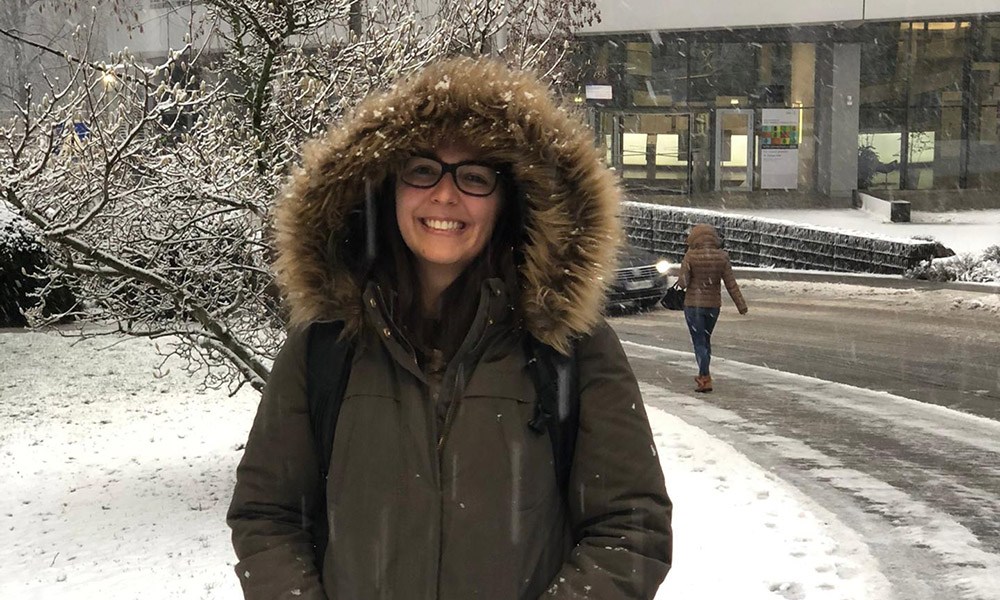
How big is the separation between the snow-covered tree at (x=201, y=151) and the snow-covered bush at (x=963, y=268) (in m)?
13.9

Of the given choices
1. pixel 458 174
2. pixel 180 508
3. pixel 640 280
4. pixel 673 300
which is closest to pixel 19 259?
pixel 180 508

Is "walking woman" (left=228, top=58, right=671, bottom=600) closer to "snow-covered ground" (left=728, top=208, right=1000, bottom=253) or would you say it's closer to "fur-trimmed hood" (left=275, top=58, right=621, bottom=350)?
"fur-trimmed hood" (left=275, top=58, right=621, bottom=350)

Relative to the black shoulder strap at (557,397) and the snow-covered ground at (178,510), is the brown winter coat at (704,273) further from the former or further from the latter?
the black shoulder strap at (557,397)

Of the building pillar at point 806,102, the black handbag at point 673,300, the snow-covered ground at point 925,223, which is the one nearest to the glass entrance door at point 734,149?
the building pillar at point 806,102

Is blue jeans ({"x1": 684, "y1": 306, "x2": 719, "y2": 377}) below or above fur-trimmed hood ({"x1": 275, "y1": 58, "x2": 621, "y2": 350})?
below

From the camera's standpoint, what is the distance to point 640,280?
53.1 feet

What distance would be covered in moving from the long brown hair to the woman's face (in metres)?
0.06

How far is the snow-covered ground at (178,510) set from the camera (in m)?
5.30

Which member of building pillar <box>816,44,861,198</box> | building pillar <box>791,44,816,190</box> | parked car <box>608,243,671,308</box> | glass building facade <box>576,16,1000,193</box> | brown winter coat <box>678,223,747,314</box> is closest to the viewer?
brown winter coat <box>678,223,747,314</box>

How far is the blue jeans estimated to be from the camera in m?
10.2

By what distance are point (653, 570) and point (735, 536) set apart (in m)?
4.07

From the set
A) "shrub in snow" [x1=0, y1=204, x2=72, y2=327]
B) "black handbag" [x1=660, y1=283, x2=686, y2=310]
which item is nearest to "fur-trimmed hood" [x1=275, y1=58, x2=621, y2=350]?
"shrub in snow" [x1=0, y1=204, x2=72, y2=327]

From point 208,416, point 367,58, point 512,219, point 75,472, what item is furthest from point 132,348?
point 512,219

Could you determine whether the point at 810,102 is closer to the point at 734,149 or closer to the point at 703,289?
the point at 734,149
